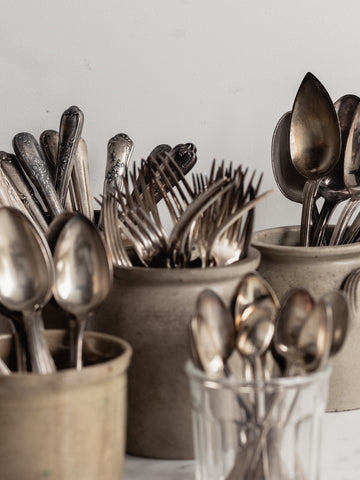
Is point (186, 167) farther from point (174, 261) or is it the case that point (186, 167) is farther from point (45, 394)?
point (45, 394)

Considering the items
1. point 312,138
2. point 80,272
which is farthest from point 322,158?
point 80,272

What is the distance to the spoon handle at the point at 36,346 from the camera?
451 mm

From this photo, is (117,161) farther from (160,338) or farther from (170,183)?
(160,338)

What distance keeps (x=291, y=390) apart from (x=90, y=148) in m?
0.42

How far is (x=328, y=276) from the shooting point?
0.57 m

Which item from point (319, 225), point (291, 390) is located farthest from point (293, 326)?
point (319, 225)

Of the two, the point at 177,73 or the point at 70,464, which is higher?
the point at 177,73

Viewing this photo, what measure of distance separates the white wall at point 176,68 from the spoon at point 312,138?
0.57 ft

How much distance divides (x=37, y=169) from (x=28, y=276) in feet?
0.67

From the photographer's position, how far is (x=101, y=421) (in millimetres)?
427

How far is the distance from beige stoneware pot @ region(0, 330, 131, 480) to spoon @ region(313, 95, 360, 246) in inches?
9.9

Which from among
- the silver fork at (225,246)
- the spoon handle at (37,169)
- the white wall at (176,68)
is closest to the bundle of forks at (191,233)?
the silver fork at (225,246)

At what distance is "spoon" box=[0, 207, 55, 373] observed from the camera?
46 centimetres

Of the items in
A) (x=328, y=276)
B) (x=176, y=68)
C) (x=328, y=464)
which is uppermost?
(x=176, y=68)
